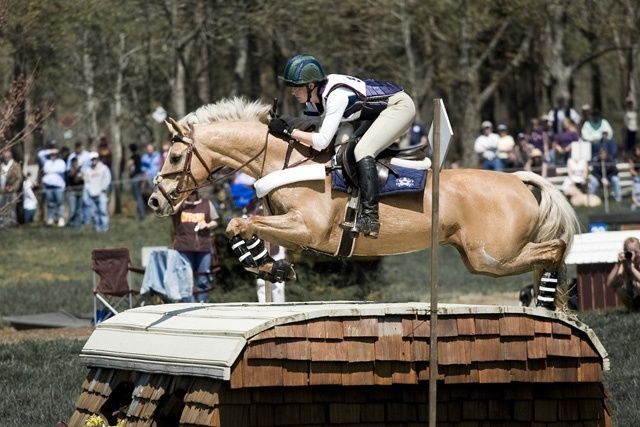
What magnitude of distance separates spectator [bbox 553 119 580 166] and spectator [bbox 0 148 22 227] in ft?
38.6

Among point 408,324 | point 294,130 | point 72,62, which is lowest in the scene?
point 408,324

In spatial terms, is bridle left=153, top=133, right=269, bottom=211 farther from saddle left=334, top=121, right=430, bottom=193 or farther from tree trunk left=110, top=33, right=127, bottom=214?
tree trunk left=110, top=33, right=127, bottom=214

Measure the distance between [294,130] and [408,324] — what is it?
2.67 metres

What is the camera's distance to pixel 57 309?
22359mm

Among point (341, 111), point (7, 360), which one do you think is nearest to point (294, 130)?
point (341, 111)

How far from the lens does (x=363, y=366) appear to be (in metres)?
9.56

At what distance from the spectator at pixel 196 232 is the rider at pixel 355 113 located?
20.8ft

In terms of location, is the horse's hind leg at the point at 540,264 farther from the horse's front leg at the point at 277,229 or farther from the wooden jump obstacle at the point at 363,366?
the wooden jump obstacle at the point at 363,366

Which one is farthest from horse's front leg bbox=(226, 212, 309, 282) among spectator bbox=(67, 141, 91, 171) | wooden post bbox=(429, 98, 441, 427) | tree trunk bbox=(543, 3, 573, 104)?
tree trunk bbox=(543, 3, 573, 104)

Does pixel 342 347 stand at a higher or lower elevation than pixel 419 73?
lower

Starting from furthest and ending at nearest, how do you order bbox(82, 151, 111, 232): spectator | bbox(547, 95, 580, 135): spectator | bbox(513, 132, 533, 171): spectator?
bbox(547, 95, 580, 135): spectator
bbox(513, 132, 533, 171): spectator
bbox(82, 151, 111, 232): spectator

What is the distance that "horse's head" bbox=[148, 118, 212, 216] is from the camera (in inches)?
467

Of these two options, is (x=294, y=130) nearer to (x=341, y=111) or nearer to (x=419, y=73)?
(x=341, y=111)

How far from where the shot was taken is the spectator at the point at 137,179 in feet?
113
